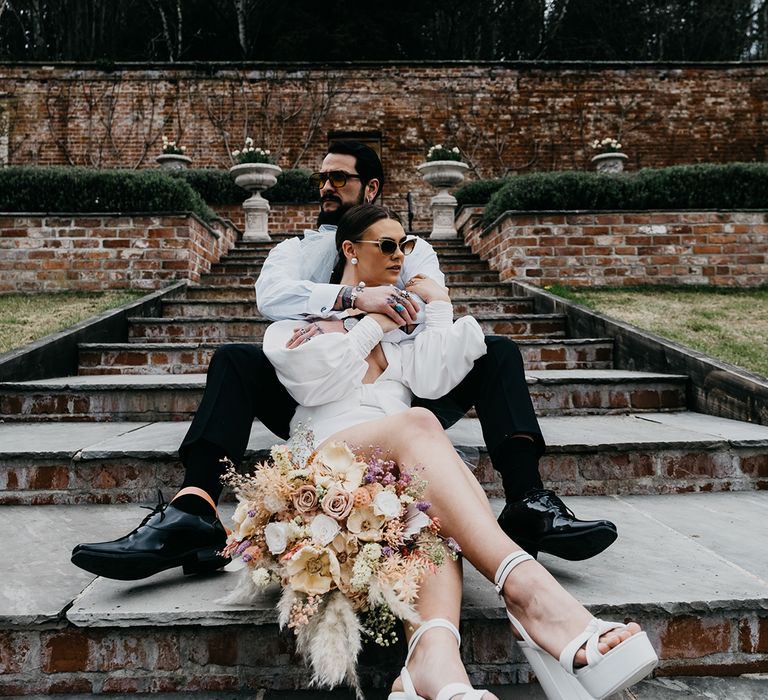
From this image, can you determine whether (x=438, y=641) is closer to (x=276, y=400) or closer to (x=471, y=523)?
(x=471, y=523)

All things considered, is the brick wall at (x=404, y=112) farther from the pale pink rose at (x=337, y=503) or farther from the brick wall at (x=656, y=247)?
the pale pink rose at (x=337, y=503)

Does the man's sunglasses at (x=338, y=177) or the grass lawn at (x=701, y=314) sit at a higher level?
the man's sunglasses at (x=338, y=177)

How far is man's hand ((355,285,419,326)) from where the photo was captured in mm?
1916

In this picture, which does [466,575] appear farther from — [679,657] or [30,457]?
[30,457]

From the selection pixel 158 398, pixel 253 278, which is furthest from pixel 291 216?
pixel 158 398

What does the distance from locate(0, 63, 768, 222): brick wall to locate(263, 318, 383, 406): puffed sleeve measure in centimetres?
1058

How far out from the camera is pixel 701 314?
4496 millimetres

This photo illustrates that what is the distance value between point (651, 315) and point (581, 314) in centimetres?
69

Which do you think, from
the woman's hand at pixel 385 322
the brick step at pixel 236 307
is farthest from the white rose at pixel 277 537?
the brick step at pixel 236 307

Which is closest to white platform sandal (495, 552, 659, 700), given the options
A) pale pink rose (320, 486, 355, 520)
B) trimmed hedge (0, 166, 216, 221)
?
A: pale pink rose (320, 486, 355, 520)

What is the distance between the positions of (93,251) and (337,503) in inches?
202

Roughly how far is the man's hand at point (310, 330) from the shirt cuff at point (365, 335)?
0.11 m

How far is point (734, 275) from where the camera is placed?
5785 mm

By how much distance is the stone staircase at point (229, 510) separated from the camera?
4.46 ft
